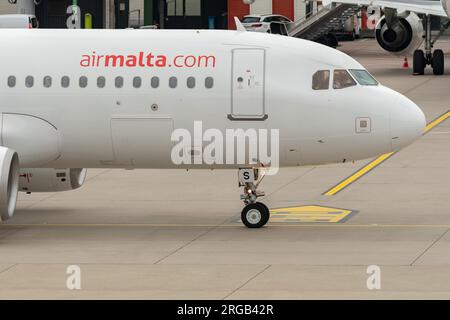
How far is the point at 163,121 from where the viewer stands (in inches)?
974

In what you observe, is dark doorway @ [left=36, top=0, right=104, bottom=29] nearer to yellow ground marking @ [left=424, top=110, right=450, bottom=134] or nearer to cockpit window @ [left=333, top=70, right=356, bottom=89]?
yellow ground marking @ [left=424, top=110, right=450, bottom=134]

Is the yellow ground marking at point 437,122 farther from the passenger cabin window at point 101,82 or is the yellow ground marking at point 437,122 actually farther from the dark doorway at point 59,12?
the dark doorway at point 59,12

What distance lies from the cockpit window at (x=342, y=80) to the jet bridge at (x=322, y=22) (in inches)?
1862

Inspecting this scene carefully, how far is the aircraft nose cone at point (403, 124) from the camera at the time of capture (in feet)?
80.1

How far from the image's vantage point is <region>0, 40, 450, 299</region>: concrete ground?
20000 mm

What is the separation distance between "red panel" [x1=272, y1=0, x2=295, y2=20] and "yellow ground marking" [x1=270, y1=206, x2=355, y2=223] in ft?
197

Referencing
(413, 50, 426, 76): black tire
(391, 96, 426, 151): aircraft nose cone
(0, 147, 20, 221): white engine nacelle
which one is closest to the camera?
(0, 147, 20, 221): white engine nacelle

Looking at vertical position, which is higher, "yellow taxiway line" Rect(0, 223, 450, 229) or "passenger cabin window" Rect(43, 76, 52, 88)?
"passenger cabin window" Rect(43, 76, 52, 88)

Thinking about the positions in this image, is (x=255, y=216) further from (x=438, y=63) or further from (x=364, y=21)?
(x=364, y=21)

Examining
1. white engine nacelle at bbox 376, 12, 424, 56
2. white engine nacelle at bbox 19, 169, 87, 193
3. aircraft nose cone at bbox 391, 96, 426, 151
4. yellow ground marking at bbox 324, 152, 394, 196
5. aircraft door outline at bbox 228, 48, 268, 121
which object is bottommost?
yellow ground marking at bbox 324, 152, 394, 196

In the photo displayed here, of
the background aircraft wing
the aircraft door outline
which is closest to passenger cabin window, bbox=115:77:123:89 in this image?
the aircraft door outline

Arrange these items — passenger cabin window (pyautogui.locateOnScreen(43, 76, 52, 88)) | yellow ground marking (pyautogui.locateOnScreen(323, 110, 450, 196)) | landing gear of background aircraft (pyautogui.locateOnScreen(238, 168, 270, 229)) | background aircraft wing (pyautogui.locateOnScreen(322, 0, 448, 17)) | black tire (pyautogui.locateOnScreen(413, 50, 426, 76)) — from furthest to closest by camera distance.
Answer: black tire (pyautogui.locateOnScreen(413, 50, 426, 76)) < background aircraft wing (pyautogui.locateOnScreen(322, 0, 448, 17)) < yellow ground marking (pyautogui.locateOnScreen(323, 110, 450, 196)) < landing gear of background aircraft (pyautogui.locateOnScreen(238, 168, 270, 229)) < passenger cabin window (pyautogui.locateOnScreen(43, 76, 52, 88))

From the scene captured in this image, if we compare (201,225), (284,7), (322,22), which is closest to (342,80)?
(201,225)

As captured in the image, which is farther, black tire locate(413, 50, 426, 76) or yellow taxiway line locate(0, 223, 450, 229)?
black tire locate(413, 50, 426, 76)
